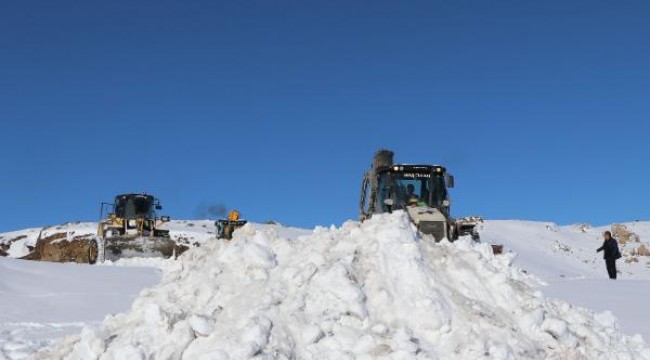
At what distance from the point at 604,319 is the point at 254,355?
12.6ft

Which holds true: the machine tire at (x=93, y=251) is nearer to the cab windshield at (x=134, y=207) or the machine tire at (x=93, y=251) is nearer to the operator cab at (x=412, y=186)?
the cab windshield at (x=134, y=207)

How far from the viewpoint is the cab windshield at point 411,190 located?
13.5m

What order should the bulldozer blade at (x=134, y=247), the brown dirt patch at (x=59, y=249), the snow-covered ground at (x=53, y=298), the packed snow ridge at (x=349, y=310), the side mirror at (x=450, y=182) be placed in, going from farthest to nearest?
the brown dirt patch at (x=59, y=249)
the bulldozer blade at (x=134, y=247)
the side mirror at (x=450, y=182)
the snow-covered ground at (x=53, y=298)
the packed snow ridge at (x=349, y=310)

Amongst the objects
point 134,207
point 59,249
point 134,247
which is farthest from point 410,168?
point 59,249

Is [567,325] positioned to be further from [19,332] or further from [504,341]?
[19,332]

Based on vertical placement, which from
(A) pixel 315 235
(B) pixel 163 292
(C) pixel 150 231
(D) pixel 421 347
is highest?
(C) pixel 150 231

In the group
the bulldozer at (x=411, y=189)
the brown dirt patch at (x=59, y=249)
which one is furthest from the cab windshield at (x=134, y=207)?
the bulldozer at (x=411, y=189)

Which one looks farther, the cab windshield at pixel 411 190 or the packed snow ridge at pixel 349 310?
the cab windshield at pixel 411 190

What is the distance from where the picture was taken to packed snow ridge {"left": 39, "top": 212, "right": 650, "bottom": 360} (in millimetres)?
5062

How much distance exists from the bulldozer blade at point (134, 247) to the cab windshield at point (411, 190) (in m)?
11.4

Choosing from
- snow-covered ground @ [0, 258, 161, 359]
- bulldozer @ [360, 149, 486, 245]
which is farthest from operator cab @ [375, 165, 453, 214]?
snow-covered ground @ [0, 258, 161, 359]

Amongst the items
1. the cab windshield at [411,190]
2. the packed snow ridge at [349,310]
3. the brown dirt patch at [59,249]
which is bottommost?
the packed snow ridge at [349,310]

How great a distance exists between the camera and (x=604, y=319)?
6.72 metres

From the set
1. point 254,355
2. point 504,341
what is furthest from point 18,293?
point 504,341
